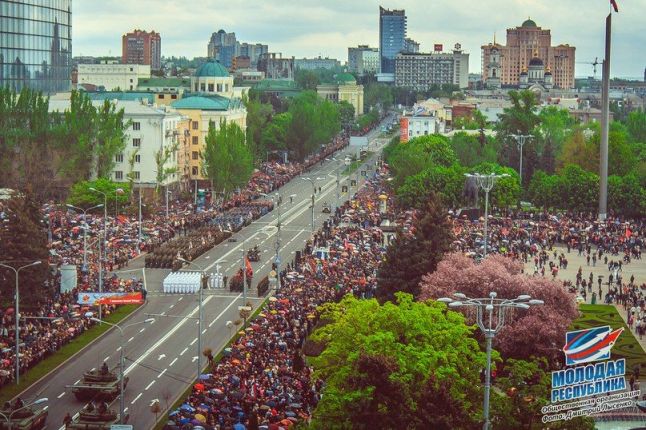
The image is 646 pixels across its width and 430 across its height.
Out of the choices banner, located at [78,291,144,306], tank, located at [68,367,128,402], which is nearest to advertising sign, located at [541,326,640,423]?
tank, located at [68,367,128,402]

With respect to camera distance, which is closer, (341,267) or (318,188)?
(341,267)

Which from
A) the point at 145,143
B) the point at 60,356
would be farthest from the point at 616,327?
the point at 145,143

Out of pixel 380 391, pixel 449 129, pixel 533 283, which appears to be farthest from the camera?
pixel 449 129

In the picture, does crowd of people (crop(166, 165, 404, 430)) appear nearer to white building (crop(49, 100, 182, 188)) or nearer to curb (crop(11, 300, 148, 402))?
curb (crop(11, 300, 148, 402))

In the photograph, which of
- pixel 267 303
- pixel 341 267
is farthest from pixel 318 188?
pixel 267 303

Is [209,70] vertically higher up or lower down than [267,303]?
higher up

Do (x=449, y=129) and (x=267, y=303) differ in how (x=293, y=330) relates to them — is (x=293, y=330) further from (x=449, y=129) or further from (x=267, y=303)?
(x=449, y=129)
